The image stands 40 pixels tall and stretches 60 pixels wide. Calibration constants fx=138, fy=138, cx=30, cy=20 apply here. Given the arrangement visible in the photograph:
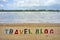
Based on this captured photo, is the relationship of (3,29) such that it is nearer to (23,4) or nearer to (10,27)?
(10,27)

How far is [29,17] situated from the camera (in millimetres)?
1552

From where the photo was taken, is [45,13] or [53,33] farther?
[45,13]

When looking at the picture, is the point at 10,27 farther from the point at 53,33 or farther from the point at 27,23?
the point at 53,33

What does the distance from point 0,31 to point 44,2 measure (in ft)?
1.93

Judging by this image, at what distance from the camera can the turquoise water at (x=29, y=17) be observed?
60.0 inches

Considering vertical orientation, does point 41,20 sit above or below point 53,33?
above

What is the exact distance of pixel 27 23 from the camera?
1.50m

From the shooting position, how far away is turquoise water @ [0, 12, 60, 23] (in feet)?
5.00

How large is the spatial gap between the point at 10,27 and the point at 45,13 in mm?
425

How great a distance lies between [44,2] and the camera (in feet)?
5.12

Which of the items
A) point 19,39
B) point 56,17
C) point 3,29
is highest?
point 56,17

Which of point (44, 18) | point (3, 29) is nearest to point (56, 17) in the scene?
point (44, 18)

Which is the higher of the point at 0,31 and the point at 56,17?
the point at 56,17

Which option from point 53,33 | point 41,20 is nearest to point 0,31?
point 41,20
